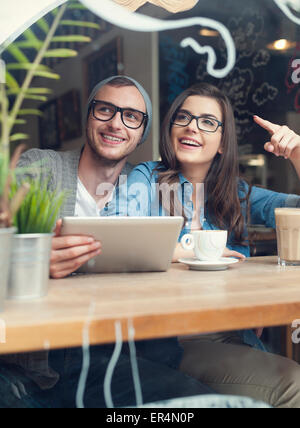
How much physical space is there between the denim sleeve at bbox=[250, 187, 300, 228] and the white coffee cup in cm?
60

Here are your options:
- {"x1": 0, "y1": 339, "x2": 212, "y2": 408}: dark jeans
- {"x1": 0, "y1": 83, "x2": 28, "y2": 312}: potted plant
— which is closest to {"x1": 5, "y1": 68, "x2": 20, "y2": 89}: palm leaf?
{"x1": 0, "y1": 83, "x2": 28, "y2": 312}: potted plant

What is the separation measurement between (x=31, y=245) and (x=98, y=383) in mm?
446

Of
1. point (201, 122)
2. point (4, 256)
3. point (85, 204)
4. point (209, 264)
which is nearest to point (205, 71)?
point (201, 122)

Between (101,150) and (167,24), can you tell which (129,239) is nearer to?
(101,150)

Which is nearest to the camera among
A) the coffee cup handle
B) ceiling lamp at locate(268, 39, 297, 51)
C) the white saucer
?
the white saucer

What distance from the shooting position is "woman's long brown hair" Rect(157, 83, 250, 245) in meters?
1.74

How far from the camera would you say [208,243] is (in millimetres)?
1136

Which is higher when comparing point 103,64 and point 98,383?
point 103,64

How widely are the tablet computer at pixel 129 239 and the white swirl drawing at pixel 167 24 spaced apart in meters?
0.99

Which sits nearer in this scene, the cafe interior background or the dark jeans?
the dark jeans

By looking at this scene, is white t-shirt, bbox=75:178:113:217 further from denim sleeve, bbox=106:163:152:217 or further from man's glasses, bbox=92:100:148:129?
man's glasses, bbox=92:100:148:129

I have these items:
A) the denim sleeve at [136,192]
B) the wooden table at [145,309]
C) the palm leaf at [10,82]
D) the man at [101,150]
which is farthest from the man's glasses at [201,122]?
the palm leaf at [10,82]

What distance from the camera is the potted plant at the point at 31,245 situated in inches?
28.5
